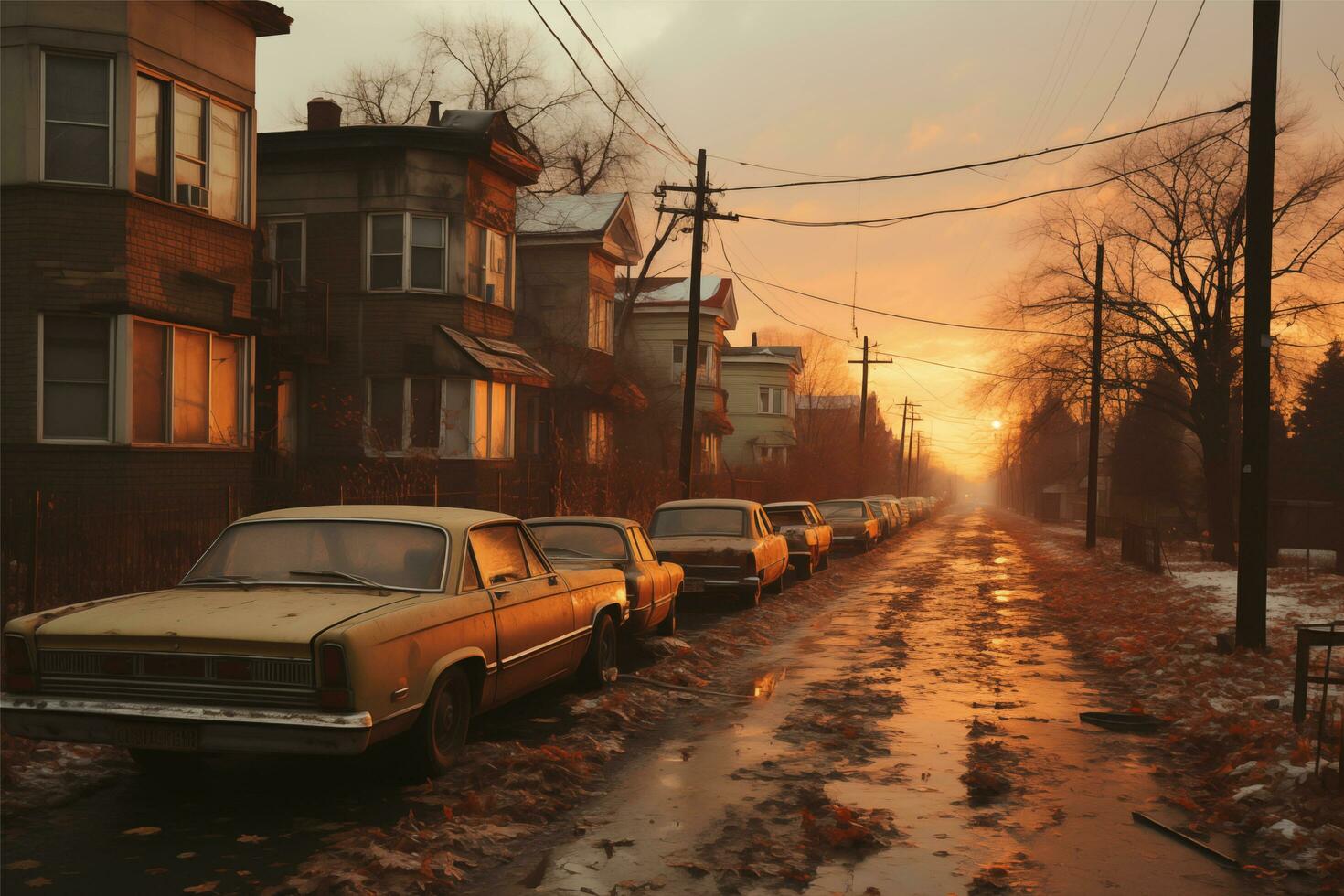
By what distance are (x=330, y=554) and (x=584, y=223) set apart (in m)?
31.5

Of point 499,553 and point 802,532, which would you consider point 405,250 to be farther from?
point 499,553

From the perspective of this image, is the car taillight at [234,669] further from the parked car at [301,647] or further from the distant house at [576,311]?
the distant house at [576,311]

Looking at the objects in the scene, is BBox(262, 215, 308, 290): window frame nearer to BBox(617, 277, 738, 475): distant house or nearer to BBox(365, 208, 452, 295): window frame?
BBox(365, 208, 452, 295): window frame

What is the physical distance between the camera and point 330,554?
7258 mm

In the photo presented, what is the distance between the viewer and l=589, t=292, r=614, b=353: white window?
122 ft

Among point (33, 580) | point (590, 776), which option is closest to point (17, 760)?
point (590, 776)

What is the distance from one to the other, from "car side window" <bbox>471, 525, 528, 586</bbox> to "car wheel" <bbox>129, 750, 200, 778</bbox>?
80.4 inches

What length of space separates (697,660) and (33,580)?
625 centimetres

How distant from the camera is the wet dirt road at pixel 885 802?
5.25 meters

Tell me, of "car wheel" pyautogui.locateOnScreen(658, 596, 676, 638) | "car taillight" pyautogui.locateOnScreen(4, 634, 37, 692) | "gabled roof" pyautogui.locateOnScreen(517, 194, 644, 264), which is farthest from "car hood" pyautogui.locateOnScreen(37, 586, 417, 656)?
"gabled roof" pyautogui.locateOnScreen(517, 194, 644, 264)

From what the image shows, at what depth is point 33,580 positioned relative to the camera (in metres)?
10.6

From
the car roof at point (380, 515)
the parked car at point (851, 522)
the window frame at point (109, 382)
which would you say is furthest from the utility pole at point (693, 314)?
the car roof at point (380, 515)

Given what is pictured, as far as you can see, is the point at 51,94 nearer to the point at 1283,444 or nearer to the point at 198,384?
the point at 198,384

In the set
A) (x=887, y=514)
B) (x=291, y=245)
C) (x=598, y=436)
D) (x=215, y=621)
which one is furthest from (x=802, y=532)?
(x=887, y=514)
